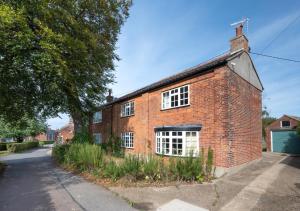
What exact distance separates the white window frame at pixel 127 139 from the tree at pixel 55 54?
13.4ft

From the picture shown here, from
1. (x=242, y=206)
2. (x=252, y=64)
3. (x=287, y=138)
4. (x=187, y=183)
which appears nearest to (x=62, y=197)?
(x=187, y=183)

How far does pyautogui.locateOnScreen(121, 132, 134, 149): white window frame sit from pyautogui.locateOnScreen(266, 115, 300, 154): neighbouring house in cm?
1897

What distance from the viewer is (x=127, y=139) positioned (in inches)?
901

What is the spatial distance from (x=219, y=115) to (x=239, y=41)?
6124 millimetres

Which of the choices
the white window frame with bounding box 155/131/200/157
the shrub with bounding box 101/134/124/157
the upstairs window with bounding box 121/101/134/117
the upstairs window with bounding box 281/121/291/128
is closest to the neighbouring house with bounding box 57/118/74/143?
the shrub with bounding box 101/134/124/157

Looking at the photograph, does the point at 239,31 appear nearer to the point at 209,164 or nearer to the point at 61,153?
the point at 209,164

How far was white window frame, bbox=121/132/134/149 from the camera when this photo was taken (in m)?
22.0

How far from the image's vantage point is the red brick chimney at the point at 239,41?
15.7 m

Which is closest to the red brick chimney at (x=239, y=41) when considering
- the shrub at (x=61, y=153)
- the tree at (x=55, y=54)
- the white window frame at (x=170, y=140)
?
the white window frame at (x=170, y=140)

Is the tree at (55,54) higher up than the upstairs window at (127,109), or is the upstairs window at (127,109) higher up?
the tree at (55,54)

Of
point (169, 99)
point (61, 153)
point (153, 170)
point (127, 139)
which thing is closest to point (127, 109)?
point (127, 139)

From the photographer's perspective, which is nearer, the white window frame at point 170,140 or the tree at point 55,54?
the tree at point 55,54

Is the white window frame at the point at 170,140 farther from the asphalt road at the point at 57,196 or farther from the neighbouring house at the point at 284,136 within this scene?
the neighbouring house at the point at 284,136

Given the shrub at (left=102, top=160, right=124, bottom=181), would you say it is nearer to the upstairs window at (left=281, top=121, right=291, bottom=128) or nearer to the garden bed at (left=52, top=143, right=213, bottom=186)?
the garden bed at (left=52, top=143, right=213, bottom=186)
